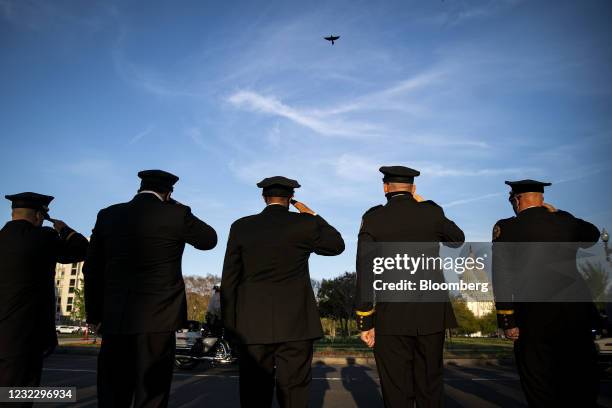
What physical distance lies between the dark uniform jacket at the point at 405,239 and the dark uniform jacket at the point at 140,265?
1399mm

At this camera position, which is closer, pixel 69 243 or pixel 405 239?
pixel 405 239

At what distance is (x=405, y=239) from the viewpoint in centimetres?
389

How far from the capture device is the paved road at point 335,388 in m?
6.63

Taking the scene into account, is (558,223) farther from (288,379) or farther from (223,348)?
(223,348)

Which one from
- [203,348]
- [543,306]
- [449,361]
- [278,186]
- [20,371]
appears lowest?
[449,361]

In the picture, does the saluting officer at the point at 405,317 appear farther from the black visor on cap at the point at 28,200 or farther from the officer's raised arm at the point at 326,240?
the black visor on cap at the point at 28,200

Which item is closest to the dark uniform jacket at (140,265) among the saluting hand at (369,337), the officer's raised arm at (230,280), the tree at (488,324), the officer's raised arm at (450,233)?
the officer's raised arm at (230,280)

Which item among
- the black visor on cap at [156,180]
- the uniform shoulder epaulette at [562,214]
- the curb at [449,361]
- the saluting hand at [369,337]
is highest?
the black visor on cap at [156,180]

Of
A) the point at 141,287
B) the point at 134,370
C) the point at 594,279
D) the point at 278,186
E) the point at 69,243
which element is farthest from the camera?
the point at 594,279

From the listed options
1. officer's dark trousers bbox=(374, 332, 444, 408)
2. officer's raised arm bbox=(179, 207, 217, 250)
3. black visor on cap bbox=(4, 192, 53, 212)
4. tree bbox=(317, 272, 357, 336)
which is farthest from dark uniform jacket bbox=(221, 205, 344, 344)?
tree bbox=(317, 272, 357, 336)

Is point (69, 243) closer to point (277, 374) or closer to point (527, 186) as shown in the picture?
point (277, 374)

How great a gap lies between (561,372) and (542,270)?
31.1 inches

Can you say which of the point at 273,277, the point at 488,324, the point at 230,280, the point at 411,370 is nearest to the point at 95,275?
the point at 230,280

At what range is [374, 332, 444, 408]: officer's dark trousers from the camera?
3531mm
